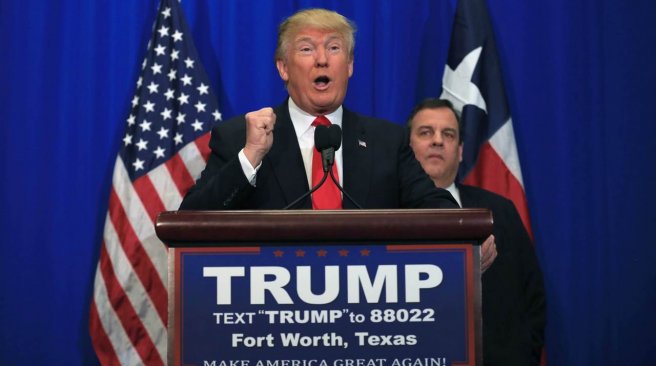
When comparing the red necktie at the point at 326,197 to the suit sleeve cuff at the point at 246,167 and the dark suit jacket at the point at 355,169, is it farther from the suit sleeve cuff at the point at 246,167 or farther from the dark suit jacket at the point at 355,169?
the suit sleeve cuff at the point at 246,167

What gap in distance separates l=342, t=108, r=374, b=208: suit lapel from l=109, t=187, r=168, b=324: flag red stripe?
158 centimetres

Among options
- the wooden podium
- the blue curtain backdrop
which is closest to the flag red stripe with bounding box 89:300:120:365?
the blue curtain backdrop

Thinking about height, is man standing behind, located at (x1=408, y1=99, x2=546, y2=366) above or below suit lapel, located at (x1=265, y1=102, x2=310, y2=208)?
below

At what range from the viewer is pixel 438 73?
13.0 ft

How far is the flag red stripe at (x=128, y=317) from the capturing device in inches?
140

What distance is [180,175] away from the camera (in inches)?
142

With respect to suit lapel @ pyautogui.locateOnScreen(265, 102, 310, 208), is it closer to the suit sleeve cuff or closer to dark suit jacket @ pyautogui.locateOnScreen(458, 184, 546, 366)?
the suit sleeve cuff

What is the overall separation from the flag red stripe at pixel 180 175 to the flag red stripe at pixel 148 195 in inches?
3.8

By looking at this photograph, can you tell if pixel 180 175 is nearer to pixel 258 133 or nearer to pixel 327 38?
pixel 327 38

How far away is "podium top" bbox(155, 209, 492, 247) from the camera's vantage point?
4.92 ft

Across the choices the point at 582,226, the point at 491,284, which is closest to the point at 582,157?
the point at 582,226

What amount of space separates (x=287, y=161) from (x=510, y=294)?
51.6 inches

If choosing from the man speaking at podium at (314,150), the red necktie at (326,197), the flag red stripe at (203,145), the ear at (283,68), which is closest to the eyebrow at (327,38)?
the man speaking at podium at (314,150)

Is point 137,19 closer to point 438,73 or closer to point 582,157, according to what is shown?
point 438,73
